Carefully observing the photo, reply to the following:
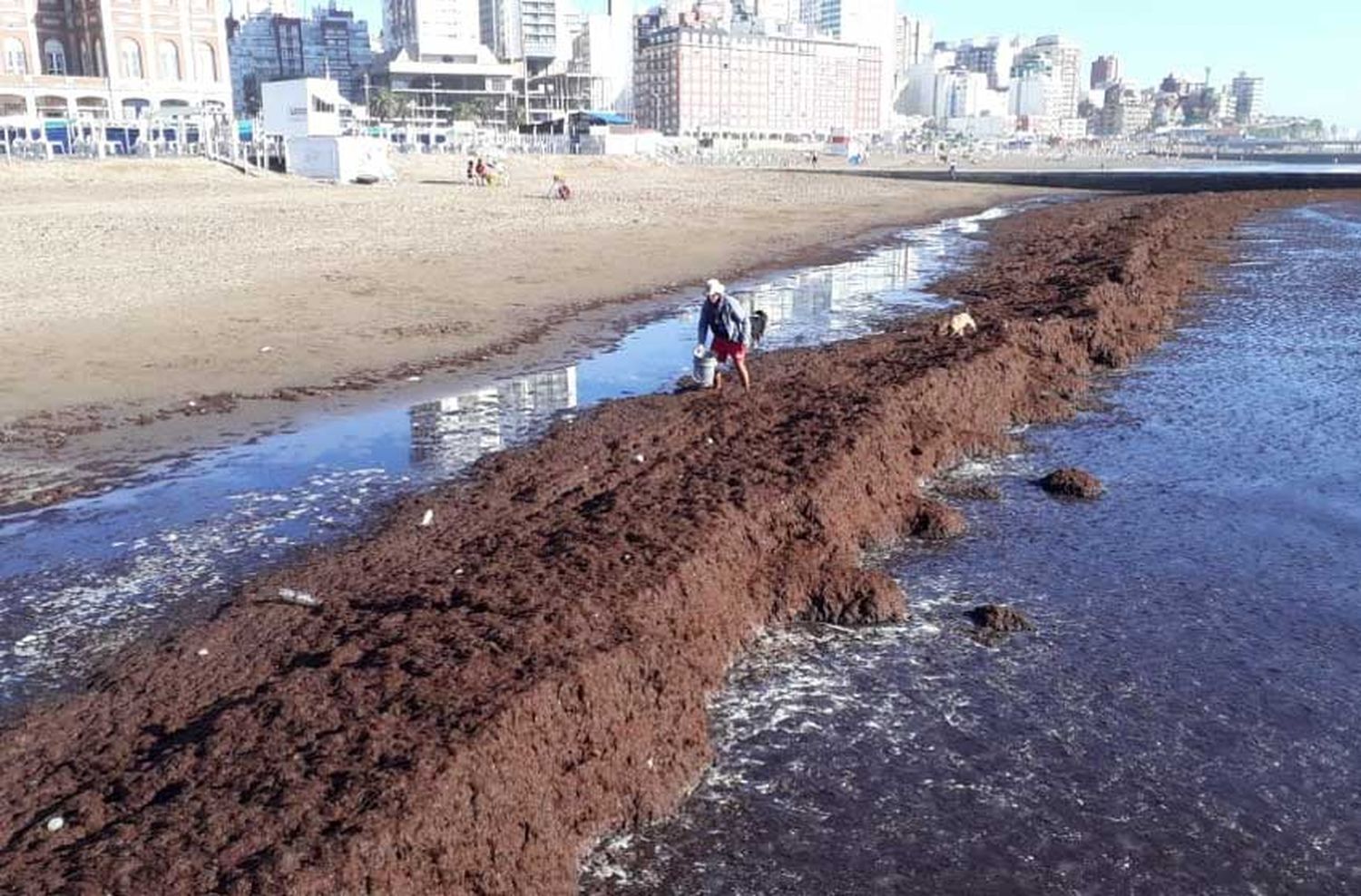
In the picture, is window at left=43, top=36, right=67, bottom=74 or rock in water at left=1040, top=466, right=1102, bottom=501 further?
window at left=43, top=36, right=67, bottom=74

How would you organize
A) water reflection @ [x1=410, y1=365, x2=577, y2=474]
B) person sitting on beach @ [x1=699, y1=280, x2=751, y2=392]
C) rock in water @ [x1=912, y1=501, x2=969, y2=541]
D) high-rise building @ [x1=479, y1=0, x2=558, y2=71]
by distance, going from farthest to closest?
high-rise building @ [x1=479, y1=0, x2=558, y2=71]
person sitting on beach @ [x1=699, y1=280, x2=751, y2=392]
water reflection @ [x1=410, y1=365, x2=577, y2=474]
rock in water @ [x1=912, y1=501, x2=969, y2=541]

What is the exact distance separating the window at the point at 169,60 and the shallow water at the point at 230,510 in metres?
73.3

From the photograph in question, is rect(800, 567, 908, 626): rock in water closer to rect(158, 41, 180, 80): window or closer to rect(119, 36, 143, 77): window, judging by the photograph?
rect(119, 36, 143, 77): window

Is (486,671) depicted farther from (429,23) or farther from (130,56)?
(429,23)

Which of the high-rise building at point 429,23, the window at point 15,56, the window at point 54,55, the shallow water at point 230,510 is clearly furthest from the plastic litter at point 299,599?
the high-rise building at point 429,23

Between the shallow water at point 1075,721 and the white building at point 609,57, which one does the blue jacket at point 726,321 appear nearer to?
the shallow water at point 1075,721

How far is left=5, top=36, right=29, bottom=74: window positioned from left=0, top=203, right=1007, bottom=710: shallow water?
249ft

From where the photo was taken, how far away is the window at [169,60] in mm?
77375

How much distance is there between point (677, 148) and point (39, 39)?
57.3m

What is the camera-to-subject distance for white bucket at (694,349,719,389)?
13719mm

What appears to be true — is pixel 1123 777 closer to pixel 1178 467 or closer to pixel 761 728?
pixel 761 728

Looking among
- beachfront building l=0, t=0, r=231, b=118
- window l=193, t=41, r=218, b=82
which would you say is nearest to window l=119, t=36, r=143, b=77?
beachfront building l=0, t=0, r=231, b=118

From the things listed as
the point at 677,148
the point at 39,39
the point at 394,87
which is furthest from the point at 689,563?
the point at 394,87

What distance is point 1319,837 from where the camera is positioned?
5.70 m
